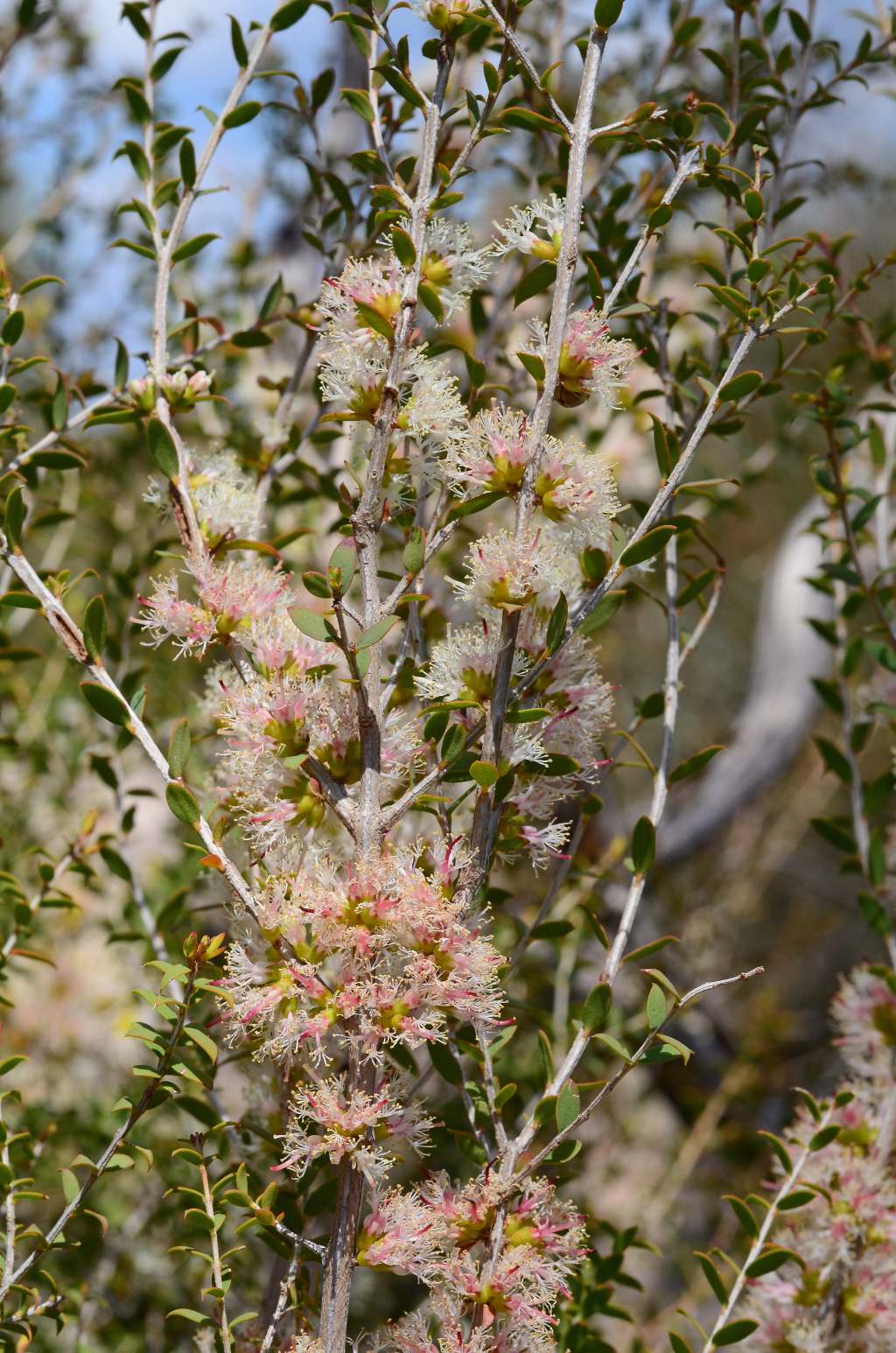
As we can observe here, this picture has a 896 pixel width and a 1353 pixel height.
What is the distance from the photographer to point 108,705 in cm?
76

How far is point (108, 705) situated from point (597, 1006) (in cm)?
42

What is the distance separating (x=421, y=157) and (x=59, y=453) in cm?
46

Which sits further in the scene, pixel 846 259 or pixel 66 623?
pixel 846 259

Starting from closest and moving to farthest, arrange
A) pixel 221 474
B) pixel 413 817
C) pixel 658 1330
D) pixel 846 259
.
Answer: pixel 221 474 → pixel 413 817 → pixel 658 1330 → pixel 846 259

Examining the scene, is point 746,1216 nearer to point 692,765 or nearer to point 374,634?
point 692,765

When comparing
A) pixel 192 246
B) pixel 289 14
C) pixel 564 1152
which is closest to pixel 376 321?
pixel 192 246

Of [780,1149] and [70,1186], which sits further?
[780,1149]

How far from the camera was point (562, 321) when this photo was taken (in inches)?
26.9

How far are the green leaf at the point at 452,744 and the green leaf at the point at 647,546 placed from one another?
0.54ft

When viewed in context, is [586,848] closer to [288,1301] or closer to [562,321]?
[288,1301]

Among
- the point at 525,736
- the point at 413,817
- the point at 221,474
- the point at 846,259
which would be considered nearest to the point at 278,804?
the point at 525,736

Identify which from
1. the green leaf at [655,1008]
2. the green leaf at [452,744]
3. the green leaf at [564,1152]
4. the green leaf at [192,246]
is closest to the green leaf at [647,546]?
the green leaf at [452,744]

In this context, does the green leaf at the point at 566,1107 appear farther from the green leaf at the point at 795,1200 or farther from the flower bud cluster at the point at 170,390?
the flower bud cluster at the point at 170,390

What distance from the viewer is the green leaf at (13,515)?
787mm
